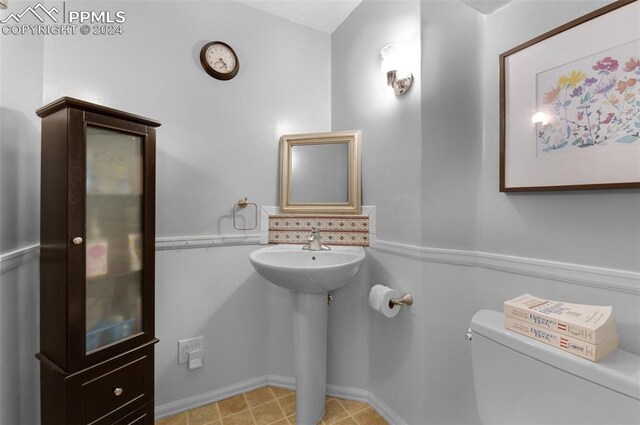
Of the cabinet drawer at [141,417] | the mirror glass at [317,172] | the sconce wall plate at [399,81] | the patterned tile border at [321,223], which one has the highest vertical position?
the sconce wall plate at [399,81]

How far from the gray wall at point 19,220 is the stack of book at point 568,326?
1.74 metres

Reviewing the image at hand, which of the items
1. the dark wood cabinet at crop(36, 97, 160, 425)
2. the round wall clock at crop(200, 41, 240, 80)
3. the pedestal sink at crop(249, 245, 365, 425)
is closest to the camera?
the dark wood cabinet at crop(36, 97, 160, 425)

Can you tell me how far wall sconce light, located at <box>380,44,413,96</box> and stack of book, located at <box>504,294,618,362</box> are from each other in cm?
106

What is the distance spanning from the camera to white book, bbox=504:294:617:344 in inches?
31.1

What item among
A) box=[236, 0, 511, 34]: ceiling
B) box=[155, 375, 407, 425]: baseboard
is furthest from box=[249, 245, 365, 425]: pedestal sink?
box=[236, 0, 511, 34]: ceiling

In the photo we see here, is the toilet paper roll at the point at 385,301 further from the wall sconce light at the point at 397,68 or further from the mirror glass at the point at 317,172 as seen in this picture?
the wall sconce light at the point at 397,68

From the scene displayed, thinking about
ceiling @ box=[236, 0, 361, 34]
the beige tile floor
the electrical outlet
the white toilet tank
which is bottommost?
the beige tile floor

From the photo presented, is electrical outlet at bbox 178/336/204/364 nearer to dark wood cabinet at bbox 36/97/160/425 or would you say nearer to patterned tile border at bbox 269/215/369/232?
dark wood cabinet at bbox 36/97/160/425

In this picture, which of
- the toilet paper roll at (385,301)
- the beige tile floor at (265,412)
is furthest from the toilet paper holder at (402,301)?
the beige tile floor at (265,412)

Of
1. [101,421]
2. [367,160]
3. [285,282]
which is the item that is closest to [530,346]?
[285,282]

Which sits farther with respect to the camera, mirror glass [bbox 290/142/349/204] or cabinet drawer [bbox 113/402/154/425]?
mirror glass [bbox 290/142/349/204]

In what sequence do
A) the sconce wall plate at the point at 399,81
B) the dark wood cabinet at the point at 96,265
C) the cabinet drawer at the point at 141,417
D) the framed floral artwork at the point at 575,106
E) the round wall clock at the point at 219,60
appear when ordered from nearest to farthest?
the framed floral artwork at the point at 575,106, the dark wood cabinet at the point at 96,265, the cabinet drawer at the point at 141,417, the sconce wall plate at the point at 399,81, the round wall clock at the point at 219,60

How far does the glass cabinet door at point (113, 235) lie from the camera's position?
3.61 ft

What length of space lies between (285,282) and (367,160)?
0.85 metres
